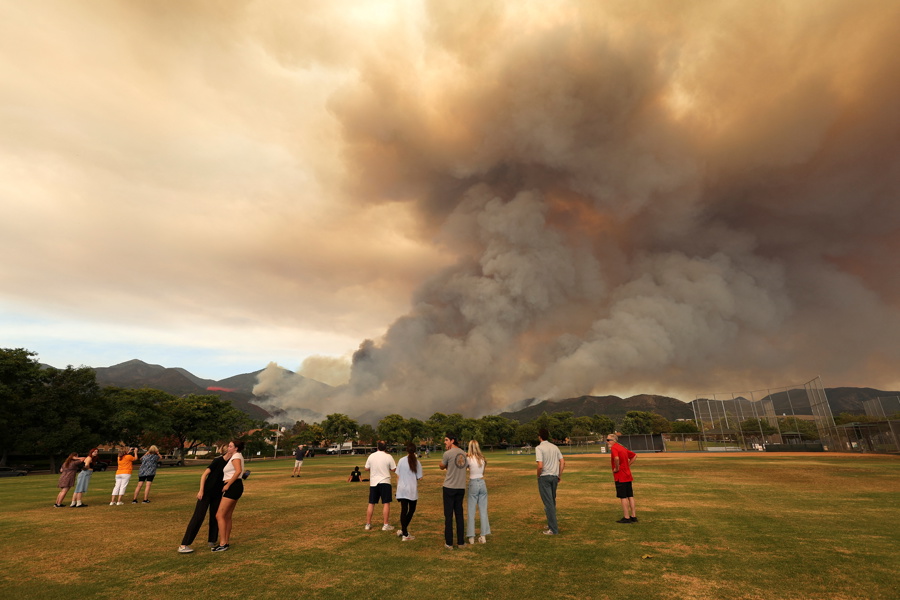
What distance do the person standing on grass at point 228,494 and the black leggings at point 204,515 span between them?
0.32 metres

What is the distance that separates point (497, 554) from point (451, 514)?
4.32 feet

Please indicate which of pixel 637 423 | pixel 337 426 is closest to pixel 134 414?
pixel 337 426

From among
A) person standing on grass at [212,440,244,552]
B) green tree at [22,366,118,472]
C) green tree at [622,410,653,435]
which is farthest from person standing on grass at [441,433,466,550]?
green tree at [622,410,653,435]

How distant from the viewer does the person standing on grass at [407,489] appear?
9.98 metres

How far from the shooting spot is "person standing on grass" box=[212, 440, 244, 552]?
887cm

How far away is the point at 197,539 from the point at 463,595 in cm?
802

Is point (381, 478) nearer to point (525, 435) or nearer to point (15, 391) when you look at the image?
point (15, 391)

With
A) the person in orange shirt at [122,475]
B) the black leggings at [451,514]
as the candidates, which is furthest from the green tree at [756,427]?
the person in orange shirt at [122,475]

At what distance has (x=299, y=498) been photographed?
18406 millimetres

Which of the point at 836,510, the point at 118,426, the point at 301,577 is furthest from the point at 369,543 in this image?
the point at 118,426

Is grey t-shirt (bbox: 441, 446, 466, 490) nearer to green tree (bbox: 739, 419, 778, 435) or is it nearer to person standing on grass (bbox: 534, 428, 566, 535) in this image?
person standing on grass (bbox: 534, 428, 566, 535)

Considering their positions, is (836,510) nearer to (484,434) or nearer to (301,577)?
(301,577)

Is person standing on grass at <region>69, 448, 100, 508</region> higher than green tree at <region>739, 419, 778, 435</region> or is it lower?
lower

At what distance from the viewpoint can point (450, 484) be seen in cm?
930
